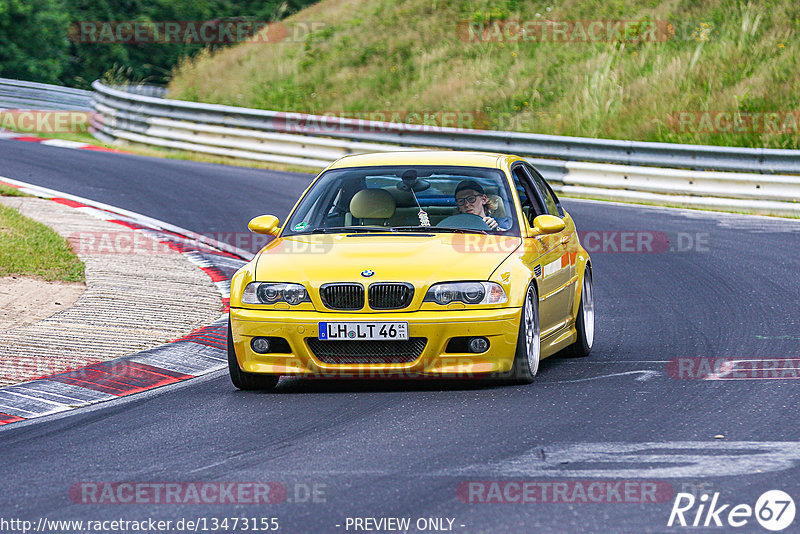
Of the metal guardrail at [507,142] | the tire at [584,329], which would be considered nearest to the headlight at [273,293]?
the tire at [584,329]

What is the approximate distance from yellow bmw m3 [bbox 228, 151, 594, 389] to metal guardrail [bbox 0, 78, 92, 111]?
26.3m

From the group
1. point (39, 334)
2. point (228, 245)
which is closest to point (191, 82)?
point (228, 245)

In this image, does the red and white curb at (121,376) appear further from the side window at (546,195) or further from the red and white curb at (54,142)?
the red and white curb at (54,142)

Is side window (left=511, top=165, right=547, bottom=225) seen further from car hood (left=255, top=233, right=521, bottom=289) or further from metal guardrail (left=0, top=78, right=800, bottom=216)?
metal guardrail (left=0, top=78, right=800, bottom=216)

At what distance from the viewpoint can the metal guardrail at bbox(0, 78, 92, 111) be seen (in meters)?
33.5

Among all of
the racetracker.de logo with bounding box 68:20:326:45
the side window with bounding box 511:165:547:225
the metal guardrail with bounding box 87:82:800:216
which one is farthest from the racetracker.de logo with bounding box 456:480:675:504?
the racetracker.de logo with bounding box 68:20:326:45

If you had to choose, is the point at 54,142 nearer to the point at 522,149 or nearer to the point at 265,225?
the point at 522,149

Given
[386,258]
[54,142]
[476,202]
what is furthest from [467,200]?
[54,142]

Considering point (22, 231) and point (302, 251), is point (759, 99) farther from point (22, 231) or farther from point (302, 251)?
point (302, 251)

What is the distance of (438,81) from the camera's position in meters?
29.6

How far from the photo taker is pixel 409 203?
354 inches

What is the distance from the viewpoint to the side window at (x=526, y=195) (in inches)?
361

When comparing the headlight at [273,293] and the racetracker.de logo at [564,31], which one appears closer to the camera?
the headlight at [273,293]

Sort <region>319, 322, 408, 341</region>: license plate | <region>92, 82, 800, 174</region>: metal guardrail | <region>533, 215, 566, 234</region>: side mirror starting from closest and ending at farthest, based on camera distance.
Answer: <region>319, 322, 408, 341</region>: license plate, <region>533, 215, 566, 234</region>: side mirror, <region>92, 82, 800, 174</region>: metal guardrail
